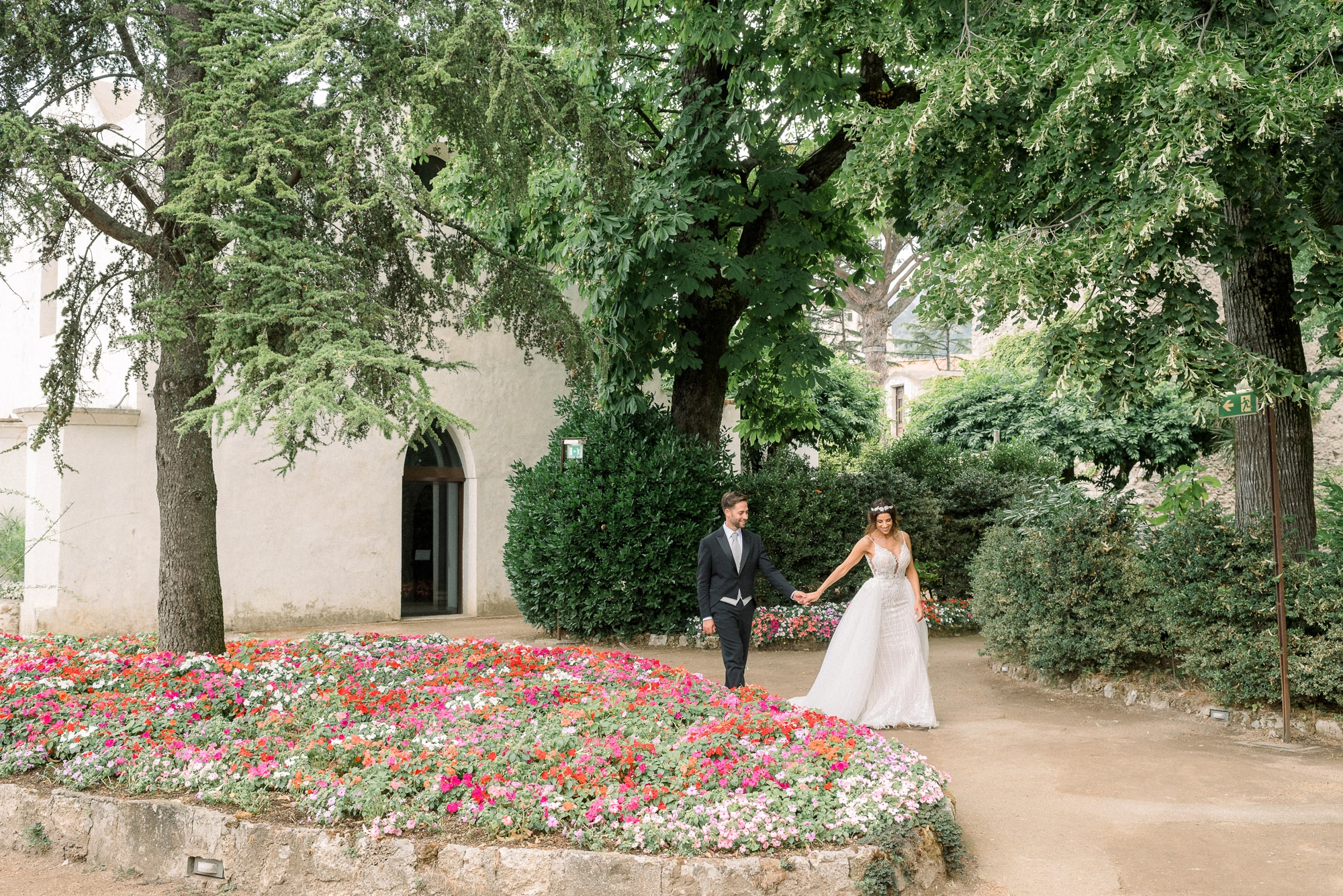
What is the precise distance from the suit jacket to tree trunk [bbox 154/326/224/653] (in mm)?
3849

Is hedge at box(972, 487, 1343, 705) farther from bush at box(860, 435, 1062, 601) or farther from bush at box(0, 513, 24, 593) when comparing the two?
bush at box(0, 513, 24, 593)

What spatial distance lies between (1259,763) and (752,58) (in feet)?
26.6

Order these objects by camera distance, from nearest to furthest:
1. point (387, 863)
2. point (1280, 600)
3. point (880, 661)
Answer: point (387, 863) < point (1280, 600) < point (880, 661)

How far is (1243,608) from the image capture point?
7.87m

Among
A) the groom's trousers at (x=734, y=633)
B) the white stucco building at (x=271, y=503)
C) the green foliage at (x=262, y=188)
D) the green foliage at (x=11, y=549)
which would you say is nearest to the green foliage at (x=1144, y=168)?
the groom's trousers at (x=734, y=633)

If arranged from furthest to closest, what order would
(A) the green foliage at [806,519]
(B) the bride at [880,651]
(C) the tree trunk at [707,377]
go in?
(A) the green foliage at [806,519] < (C) the tree trunk at [707,377] < (B) the bride at [880,651]

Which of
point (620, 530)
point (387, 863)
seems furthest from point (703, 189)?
point (387, 863)

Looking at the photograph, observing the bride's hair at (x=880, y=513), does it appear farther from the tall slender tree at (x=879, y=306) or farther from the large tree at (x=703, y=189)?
the tall slender tree at (x=879, y=306)

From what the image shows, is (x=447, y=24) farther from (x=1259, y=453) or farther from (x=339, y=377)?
(x=1259, y=453)

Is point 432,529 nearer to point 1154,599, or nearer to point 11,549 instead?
point 11,549

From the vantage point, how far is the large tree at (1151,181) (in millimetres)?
6336

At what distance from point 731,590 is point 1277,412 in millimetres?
4703

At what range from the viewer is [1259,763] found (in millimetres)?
6980

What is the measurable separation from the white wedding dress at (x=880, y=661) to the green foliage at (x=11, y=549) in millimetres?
10718
